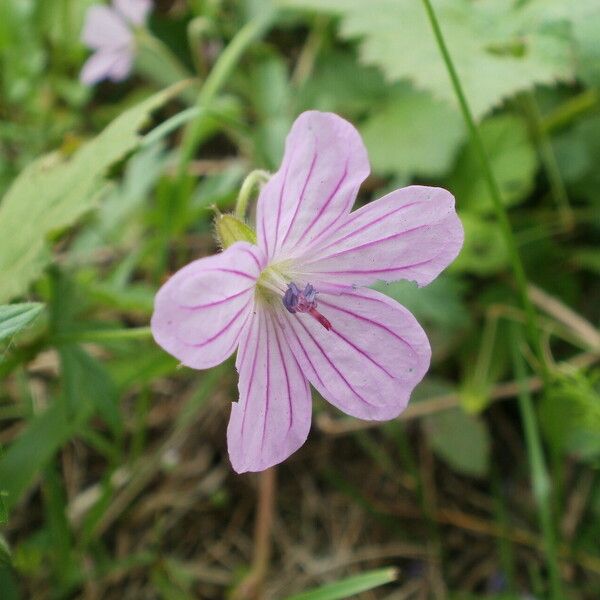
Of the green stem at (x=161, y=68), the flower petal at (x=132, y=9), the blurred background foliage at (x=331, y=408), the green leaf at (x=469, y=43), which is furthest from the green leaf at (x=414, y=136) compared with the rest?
the flower petal at (x=132, y=9)

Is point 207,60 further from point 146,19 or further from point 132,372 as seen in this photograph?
point 132,372

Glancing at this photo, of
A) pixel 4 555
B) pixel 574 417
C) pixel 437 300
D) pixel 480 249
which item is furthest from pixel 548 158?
pixel 4 555

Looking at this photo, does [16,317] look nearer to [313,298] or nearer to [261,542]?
[313,298]

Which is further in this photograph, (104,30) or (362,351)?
(104,30)

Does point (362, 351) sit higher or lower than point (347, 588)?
higher

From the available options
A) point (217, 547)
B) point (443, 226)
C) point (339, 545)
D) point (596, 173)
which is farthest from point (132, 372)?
point (596, 173)
